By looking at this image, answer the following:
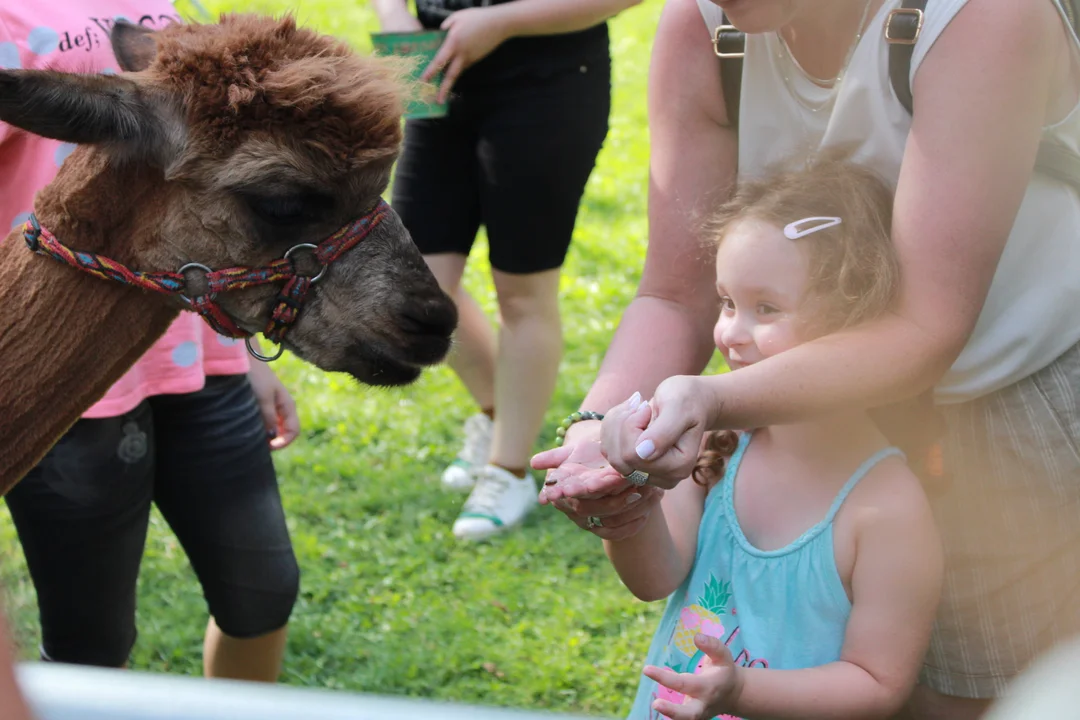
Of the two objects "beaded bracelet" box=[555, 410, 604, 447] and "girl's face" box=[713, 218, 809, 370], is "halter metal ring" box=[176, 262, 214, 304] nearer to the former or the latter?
"beaded bracelet" box=[555, 410, 604, 447]

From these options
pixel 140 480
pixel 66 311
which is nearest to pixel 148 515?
pixel 140 480

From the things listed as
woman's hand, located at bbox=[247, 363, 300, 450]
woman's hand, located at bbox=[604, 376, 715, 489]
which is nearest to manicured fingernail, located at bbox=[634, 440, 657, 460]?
woman's hand, located at bbox=[604, 376, 715, 489]

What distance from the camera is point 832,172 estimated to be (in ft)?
5.96

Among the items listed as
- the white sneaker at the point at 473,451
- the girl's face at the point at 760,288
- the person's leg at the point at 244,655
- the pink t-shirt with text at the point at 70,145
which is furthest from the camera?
the white sneaker at the point at 473,451

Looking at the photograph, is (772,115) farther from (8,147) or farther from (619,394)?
(8,147)

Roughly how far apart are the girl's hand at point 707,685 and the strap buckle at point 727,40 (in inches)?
36.6

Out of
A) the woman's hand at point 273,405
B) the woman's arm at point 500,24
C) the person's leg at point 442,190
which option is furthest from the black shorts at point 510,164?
the woman's hand at point 273,405

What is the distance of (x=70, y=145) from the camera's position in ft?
7.07

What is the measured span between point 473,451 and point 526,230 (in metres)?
0.93

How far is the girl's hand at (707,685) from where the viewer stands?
5.13 feet

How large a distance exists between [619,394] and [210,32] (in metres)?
0.92

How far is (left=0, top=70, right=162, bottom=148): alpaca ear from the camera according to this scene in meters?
1.71

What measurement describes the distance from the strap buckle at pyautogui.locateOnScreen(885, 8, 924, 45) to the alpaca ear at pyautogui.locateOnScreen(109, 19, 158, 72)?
→ 4.24 feet

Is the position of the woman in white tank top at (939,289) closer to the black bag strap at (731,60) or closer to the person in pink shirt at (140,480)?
the black bag strap at (731,60)
